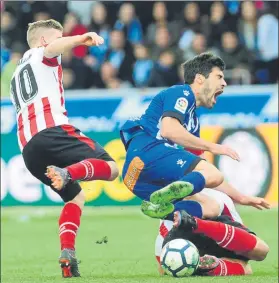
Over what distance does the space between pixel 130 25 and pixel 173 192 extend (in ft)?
33.1

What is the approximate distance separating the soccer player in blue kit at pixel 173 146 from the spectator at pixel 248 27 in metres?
8.19

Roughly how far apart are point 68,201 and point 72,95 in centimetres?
719

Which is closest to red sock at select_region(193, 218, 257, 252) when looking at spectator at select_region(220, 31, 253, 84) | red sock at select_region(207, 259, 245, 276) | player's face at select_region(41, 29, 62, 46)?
red sock at select_region(207, 259, 245, 276)

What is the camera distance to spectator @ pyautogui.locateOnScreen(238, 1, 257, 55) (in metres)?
17.2

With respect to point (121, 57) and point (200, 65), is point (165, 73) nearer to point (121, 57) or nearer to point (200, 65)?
point (121, 57)

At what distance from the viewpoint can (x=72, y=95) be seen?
635 inches

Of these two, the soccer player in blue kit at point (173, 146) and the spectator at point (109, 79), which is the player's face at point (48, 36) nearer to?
the soccer player in blue kit at point (173, 146)

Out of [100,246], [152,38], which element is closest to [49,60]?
[100,246]

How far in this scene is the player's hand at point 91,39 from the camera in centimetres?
842

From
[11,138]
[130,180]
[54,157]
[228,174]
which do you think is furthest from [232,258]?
[11,138]

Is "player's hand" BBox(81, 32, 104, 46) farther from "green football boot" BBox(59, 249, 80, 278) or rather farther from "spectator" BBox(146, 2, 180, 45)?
"spectator" BBox(146, 2, 180, 45)

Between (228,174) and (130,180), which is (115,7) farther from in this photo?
(130,180)

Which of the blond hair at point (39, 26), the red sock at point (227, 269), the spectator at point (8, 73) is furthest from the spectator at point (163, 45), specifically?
the red sock at point (227, 269)

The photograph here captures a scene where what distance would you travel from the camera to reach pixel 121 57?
17.7m
